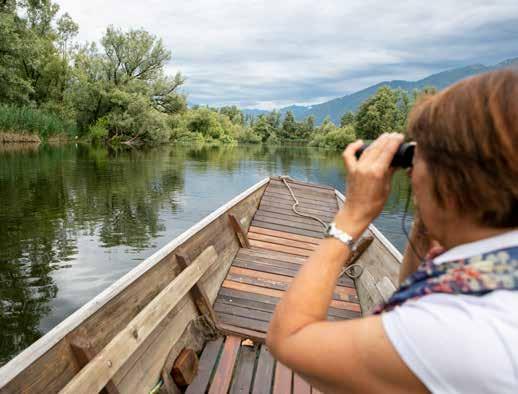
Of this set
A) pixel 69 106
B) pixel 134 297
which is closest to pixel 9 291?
pixel 134 297

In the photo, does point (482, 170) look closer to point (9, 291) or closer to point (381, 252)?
point (381, 252)

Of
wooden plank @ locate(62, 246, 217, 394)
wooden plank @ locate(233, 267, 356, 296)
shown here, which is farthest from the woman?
wooden plank @ locate(233, 267, 356, 296)

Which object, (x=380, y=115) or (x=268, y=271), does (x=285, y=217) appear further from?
(x=380, y=115)

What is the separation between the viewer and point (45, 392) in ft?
5.23

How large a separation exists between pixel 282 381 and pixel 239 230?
7.60 ft

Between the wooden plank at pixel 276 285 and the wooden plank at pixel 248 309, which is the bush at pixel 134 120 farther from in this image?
the wooden plank at pixel 248 309

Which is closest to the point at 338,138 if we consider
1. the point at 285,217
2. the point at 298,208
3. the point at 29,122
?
the point at 29,122

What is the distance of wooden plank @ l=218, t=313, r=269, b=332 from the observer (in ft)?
11.0

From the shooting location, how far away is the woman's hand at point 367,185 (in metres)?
0.86

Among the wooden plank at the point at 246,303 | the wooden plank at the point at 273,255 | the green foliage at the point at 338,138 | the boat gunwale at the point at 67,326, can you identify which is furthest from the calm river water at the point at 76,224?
the green foliage at the point at 338,138

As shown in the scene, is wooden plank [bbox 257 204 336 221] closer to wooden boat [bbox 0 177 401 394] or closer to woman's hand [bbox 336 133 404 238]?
wooden boat [bbox 0 177 401 394]

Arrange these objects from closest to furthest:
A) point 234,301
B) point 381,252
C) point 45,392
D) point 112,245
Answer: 1. point 45,392
2. point 234,301
3. point 381,252
4. point 112,245

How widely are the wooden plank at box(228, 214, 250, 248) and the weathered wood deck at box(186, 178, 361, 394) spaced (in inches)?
3.6

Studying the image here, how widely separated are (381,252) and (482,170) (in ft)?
12.0
